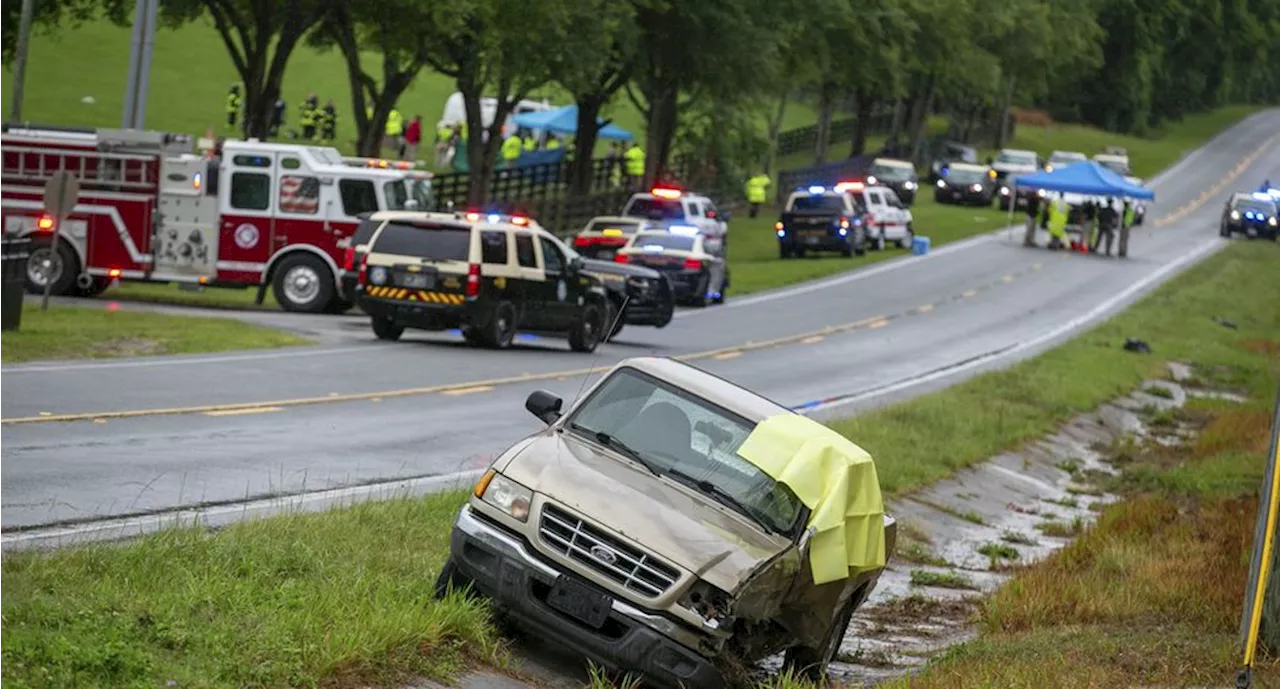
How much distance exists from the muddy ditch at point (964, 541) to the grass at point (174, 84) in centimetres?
3107

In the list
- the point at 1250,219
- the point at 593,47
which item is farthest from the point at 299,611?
the point at 1250,219

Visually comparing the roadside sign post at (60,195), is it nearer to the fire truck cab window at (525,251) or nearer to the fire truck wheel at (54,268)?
the fire truck wheel at (54,268)

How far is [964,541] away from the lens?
19.2m

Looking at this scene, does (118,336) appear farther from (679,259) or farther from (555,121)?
(555,121)

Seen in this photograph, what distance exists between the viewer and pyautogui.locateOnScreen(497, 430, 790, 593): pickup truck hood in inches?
400

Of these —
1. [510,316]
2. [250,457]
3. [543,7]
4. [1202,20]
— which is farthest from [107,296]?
[1202,20]

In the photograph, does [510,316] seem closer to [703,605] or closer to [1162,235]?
[703,605]

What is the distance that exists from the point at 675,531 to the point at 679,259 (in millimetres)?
31069

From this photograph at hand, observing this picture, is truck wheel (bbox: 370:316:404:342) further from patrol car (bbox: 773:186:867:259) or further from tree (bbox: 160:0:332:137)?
patrol car (bbox: 773:186:867:259)

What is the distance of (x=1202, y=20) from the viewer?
13438cm

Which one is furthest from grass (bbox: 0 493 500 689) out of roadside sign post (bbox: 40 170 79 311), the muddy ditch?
roadside sign post (bbox: 40 170 79 311)

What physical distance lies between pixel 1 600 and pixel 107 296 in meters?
26.5

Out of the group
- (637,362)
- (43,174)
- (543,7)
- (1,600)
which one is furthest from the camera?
(543,7)

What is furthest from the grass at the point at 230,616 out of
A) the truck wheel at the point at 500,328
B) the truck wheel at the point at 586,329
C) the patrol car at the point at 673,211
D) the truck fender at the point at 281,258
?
the patrol car at the point at 673,211
